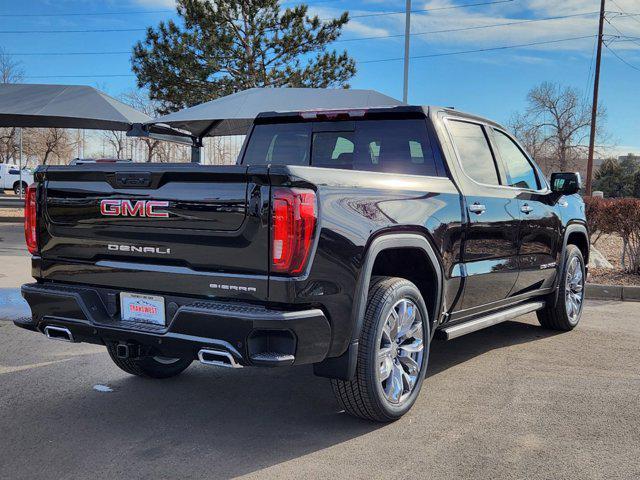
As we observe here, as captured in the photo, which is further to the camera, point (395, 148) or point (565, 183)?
point (565, 183)

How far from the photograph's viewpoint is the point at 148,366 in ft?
15.6

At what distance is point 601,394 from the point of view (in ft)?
15.0

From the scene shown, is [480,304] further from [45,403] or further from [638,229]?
[638,229]

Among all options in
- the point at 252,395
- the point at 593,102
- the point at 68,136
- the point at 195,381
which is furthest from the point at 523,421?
the point at 68,136

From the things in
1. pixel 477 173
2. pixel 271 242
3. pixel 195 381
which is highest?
pixel 477 173

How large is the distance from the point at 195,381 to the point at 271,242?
2089mm

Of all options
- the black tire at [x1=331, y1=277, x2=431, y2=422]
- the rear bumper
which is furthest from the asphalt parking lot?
the rear bumper

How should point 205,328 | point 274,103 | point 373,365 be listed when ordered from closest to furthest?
point 205,328 < point 373,365 < point 274,103

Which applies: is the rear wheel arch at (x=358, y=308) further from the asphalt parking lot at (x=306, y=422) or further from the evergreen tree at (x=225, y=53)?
the evergreen tree at (x=225, y=53)

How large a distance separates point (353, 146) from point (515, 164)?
1657mm

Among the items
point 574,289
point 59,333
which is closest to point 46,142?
point 574,289

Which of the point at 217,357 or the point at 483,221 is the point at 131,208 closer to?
the point at 217,357

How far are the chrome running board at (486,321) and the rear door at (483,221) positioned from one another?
0.36 feet

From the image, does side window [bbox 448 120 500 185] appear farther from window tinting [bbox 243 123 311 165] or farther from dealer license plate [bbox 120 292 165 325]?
dealer license plate [bbox 120 292 165 325]
